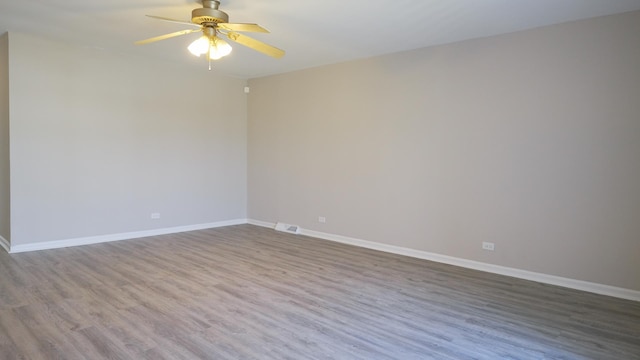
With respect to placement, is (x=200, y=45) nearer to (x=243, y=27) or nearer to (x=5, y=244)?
(x=243, y=27)

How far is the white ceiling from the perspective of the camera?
3637 mm

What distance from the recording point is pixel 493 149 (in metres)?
4.59

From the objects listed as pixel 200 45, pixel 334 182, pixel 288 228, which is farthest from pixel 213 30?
pixel 288 228

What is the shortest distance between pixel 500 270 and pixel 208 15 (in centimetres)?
417

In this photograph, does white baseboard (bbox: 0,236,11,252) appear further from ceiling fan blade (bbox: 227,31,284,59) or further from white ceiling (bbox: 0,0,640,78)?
ceiling fan blade (bbox: 227,31,284,59)

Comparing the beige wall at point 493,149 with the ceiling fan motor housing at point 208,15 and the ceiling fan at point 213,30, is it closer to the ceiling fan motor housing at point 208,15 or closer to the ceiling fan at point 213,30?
the ceiling fan at point 213,30

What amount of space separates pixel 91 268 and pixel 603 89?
234 inches

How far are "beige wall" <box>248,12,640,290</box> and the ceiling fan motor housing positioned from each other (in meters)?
2.78

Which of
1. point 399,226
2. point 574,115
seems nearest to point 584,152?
point 574,115

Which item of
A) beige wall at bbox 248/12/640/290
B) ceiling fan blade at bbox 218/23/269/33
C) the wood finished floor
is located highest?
ceiling fan blade at bbox 218/23/269/33

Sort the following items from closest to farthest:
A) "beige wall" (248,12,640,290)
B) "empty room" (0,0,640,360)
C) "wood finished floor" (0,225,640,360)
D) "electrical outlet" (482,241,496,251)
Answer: "wood finished floor" (0,225,640,360)
"empty room" (0,0,640,360)
"beige wall" (248,12,640,290)
"electrical outlet" (482,241,496,251)

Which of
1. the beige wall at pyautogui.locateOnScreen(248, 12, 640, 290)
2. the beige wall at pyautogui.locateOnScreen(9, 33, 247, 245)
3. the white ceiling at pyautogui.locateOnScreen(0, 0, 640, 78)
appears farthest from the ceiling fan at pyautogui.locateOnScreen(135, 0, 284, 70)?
→ the beige wall at pyautogui.locateOnScreen(9, 33, 247, 245)

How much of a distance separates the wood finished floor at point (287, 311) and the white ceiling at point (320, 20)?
2804mm

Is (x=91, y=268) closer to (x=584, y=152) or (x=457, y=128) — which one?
(x=457, y=128)
